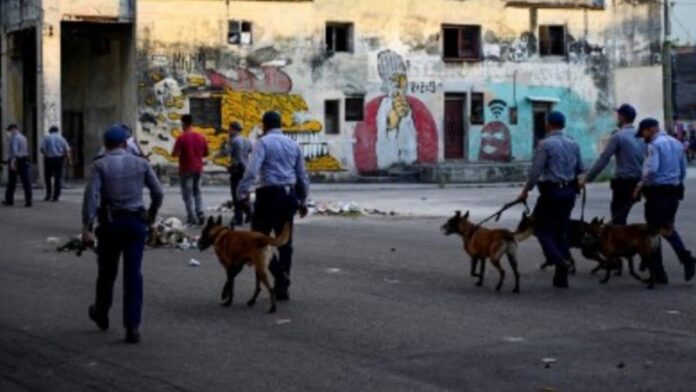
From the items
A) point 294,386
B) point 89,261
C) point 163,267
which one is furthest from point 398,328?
point 89,261

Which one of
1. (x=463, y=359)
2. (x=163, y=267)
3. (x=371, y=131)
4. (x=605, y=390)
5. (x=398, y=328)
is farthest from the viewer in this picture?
(x=371, y=131)

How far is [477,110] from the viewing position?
47.9 m

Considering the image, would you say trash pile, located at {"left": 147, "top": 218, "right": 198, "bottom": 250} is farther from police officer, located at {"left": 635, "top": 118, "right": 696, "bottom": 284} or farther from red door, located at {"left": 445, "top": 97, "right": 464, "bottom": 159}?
red door, located at {"left": 445, "top": 97, "right": 464, "bottom": 159}

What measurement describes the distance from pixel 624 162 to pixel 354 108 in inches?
1189

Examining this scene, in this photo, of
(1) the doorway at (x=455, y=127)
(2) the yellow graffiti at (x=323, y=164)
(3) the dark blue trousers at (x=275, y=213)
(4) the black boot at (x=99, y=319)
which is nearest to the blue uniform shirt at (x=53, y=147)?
(2) the yellow graffiti at (x=323, y=164)

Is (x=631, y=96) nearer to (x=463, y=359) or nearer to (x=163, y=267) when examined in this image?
(x=163, y=267)

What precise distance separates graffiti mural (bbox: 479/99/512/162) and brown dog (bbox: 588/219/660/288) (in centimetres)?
3304

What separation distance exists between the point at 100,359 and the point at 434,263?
7761mm

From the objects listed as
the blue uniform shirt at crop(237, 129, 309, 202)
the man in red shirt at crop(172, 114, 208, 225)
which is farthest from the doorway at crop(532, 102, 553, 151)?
the blue uniform shirt at crop(237, 129, 309, 202)

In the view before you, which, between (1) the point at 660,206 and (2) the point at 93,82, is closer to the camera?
(1) the point at 660,206

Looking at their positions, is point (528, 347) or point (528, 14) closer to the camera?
point (528, 347)

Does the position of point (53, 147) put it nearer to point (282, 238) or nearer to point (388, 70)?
point (388, 70)

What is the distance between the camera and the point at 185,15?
140ft

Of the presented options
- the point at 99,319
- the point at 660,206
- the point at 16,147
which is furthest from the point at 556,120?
the point at 16,147
